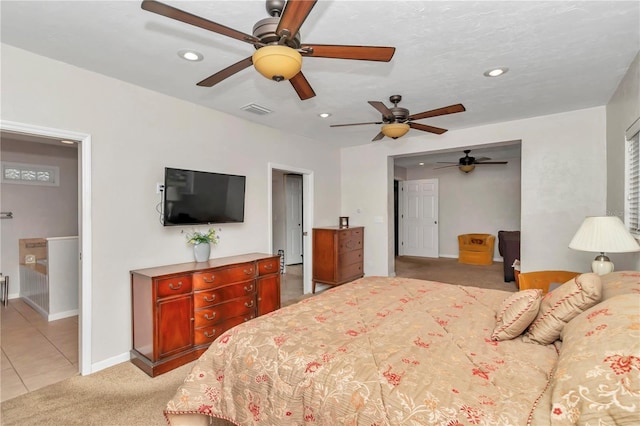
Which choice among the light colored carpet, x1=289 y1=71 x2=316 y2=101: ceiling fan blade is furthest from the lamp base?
the light colored carpet

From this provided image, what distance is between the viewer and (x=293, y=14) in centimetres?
144

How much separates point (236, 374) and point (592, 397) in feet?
4.73

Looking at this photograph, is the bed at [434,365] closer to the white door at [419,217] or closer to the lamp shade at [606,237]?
the lamp shade at [606,237]

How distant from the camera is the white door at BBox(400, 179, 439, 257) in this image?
842cm

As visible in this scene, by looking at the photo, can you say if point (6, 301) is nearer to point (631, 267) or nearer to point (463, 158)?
point (631, 267)

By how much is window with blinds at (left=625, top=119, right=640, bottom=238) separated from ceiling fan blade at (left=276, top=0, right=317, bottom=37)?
9.35ft

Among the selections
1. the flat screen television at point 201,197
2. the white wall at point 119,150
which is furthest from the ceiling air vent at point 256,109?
the flat screen television at point 201,197

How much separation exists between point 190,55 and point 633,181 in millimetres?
4004

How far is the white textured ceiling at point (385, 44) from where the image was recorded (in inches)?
75.5

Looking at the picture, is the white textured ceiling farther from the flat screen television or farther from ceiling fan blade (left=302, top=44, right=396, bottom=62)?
the flat screen television

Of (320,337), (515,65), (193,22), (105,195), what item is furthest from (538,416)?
(105,195)

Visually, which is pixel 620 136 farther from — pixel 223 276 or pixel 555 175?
pixel 223 276

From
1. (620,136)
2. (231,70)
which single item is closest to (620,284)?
(620,136)

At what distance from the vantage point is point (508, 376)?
127cm
